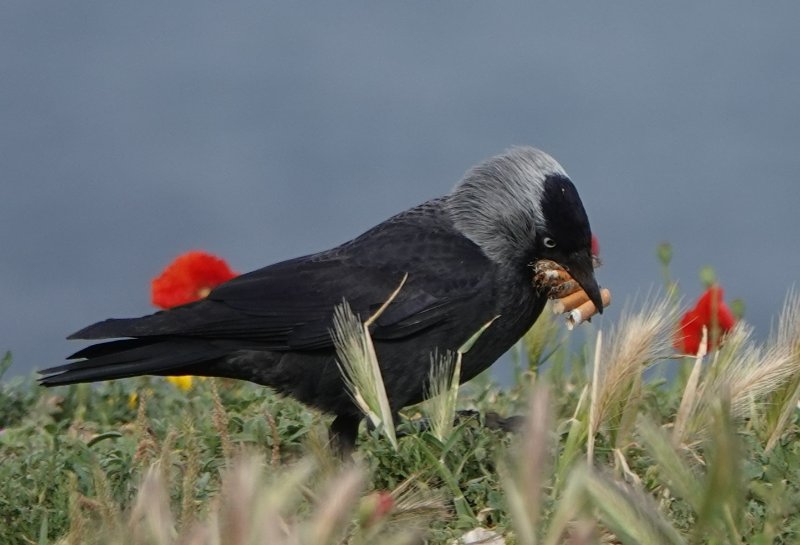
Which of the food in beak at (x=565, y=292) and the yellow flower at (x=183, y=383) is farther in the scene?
the yellow flower at (x=183, y=383)

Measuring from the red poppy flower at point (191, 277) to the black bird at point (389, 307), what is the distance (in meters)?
0.78

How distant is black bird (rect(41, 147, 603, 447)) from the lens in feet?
17.7

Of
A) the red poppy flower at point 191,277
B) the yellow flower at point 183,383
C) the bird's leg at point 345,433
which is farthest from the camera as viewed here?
the yellow flower at point 183,383

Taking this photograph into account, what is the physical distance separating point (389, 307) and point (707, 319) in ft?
5.01

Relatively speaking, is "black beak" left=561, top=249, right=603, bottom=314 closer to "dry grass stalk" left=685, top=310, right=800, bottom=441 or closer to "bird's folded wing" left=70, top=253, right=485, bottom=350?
"bird's folded wing" left=70, top=253, right=485, bottom=350

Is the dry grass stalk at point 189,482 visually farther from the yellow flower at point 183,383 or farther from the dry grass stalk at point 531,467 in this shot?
the yellow flower at point 183,383

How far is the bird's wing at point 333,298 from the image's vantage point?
5.41 metres

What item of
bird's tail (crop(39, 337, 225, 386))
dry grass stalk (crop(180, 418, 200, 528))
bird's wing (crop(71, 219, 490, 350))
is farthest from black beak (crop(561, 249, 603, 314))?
dry grass stalk (crop(180, 418, 200, 528))

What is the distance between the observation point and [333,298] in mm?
5535

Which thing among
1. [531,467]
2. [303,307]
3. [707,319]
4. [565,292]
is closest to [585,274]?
[565,292]

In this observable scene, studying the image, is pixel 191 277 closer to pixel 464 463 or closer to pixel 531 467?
pixel 464 463

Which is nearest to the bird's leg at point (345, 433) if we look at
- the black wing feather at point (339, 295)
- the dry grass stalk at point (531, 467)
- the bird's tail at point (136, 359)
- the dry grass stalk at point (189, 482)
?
the black wing feather at point (339, 295)

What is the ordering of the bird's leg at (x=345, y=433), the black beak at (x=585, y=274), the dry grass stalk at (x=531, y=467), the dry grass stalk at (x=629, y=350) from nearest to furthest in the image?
the dry grass stalk at (x=531, y=467)
the dry grass stalk at (x=629, y=350)
the bird's leg at (x=345, y=433)
the black beak at (x=585, y=274)

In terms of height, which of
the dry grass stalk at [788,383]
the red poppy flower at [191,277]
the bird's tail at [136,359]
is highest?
the red poppy flower at [191,277]
